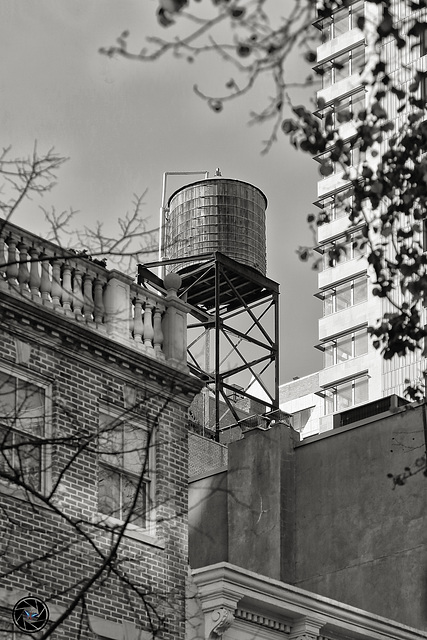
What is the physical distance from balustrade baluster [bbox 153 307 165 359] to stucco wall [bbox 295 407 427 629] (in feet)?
28.7

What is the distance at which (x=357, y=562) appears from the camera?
34.9 metres

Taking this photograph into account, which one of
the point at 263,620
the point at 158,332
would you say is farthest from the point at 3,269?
the point at 263,620

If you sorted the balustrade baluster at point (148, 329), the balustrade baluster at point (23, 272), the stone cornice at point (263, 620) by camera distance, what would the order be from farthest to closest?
the balustrade baluster at point (148, 329) < the stone cornice at point (263, 620) < the balustrade baluster at point (23, 272)

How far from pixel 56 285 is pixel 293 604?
22.1 feet

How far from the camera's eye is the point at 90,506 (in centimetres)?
2327

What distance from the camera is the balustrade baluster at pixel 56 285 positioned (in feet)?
79.2

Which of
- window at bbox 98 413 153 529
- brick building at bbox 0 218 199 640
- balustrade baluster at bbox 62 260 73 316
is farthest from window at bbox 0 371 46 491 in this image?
balustrade baluster at bbox 62 260 73 316

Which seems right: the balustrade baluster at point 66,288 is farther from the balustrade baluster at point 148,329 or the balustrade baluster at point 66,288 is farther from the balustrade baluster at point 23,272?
the balustrade baluster at point 148,329

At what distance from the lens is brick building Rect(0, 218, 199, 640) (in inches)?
870

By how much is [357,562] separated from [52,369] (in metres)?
13.6

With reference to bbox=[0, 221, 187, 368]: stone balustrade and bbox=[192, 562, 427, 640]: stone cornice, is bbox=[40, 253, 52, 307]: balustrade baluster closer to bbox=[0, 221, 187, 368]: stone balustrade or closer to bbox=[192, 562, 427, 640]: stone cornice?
bbox=[0, 221, 187, 368]: stone balustrade

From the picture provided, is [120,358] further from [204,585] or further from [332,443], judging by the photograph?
[332,443]

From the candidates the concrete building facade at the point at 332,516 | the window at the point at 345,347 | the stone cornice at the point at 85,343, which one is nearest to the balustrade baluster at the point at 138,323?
the stone cornice at the point at 85,343

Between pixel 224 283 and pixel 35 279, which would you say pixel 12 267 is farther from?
pixel 224 283
